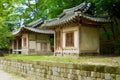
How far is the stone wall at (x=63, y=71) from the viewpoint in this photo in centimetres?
701

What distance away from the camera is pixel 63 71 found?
30.7 ft

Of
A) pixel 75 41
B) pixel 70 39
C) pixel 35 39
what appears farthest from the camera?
pixel 35 39

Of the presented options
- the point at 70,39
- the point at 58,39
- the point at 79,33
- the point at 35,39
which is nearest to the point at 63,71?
the point at 79,33

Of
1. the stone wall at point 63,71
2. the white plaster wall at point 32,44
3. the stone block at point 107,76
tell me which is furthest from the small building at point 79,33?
the stone block at point 107,76

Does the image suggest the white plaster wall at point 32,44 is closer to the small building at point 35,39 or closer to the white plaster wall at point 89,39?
the small building at point 35,39

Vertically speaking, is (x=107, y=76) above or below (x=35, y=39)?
below

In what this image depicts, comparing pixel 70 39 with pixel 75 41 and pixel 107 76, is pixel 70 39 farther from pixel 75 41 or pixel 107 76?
pixel 107 76

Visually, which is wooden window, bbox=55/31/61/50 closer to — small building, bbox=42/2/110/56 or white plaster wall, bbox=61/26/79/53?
small building, bbox=42/2/110/56

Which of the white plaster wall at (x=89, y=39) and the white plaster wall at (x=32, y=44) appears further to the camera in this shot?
the white plaster wall at (x=32, y=44)

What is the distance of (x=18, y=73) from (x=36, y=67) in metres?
3.30

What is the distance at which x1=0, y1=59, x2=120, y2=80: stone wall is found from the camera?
23.0 feet

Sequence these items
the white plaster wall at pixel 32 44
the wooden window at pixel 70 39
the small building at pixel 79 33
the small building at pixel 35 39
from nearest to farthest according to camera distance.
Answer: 1. the small building at pixel 79 33
2. the wooden window at pixel 70 39
3. the small building at pixel 35 39
4. the white plaster wall at pixel 32 44

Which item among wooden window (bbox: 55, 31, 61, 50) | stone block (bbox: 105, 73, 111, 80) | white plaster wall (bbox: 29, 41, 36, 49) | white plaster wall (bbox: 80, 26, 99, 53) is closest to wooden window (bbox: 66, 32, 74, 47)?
white plaster wall (bbox: 80, 26, 99, 53)

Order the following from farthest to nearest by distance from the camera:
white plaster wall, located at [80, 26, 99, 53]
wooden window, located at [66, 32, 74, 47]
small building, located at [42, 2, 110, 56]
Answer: wooden window, located at [66, 32, 74, 47] < white plaster wall, located at [80, 26, 99, 53] < small building, located at [42, 2, 110, 56]
